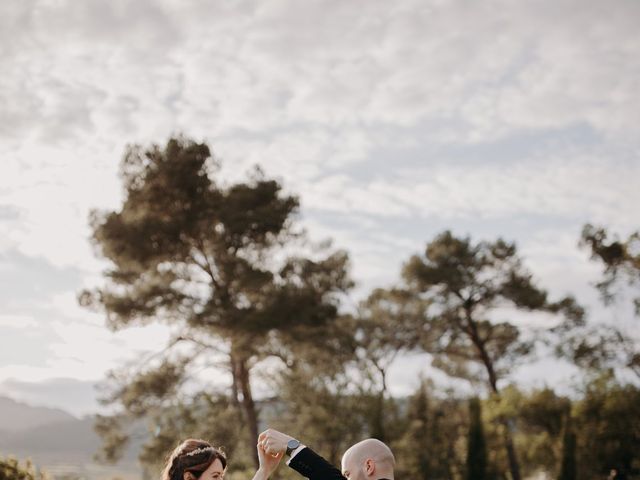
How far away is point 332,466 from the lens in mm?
3184

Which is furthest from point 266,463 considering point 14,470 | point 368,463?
point 14,470

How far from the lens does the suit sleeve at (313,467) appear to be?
312 centimetres

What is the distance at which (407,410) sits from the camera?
34562mm

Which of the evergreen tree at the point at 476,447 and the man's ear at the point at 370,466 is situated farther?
the evergreen tree at the point at 476,447

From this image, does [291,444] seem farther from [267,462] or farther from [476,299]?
[476,299]

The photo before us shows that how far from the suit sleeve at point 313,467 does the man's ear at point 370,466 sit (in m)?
0.15

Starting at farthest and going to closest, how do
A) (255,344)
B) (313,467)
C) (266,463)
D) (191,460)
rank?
(255,344)
(191,460)
(266,463)
(313,467)

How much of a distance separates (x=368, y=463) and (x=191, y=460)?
1.21m

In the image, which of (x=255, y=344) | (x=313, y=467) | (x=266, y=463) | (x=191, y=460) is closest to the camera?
(x=313, y=467)

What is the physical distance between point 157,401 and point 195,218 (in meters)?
6.76

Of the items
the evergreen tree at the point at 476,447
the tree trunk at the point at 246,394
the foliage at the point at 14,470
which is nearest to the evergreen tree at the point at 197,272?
the tree trunk at the point at 246,394

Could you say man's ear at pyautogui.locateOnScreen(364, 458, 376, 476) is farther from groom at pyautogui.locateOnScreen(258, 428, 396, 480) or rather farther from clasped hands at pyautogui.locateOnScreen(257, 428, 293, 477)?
clasped hands at pyautogui.locateOnScreen(257, 428, 293, 477)

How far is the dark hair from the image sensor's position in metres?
3.80

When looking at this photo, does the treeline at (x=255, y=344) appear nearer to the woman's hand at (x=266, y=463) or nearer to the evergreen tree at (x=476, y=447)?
the evergreen tree at (x=476, y=447)
